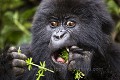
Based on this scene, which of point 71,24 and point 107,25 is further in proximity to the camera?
point 107,25

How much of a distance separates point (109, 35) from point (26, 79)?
4.14 feet

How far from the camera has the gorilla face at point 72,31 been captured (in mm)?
4477

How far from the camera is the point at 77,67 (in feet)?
14.5

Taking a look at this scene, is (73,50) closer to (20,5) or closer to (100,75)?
(100,75)

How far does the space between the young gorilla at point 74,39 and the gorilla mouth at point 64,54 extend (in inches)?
0.5

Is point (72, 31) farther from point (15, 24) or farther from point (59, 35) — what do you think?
Answer: point (15, 24)

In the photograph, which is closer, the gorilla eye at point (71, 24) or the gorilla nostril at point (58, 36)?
the gorilla nostril at point (58, 36)

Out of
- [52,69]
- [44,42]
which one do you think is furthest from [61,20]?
[52,69]

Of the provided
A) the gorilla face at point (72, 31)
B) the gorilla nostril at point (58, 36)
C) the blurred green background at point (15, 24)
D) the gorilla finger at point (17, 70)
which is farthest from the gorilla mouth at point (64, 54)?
the blurred green background at point (15, 24)

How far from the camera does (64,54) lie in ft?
14.6

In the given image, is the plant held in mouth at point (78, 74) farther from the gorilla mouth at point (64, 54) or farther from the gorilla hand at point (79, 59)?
the gorilla mouth at point (64, 54)

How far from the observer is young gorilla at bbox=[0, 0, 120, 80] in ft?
15.1

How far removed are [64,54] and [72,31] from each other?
15.3 inches

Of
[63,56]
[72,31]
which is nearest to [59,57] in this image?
[63,56]
